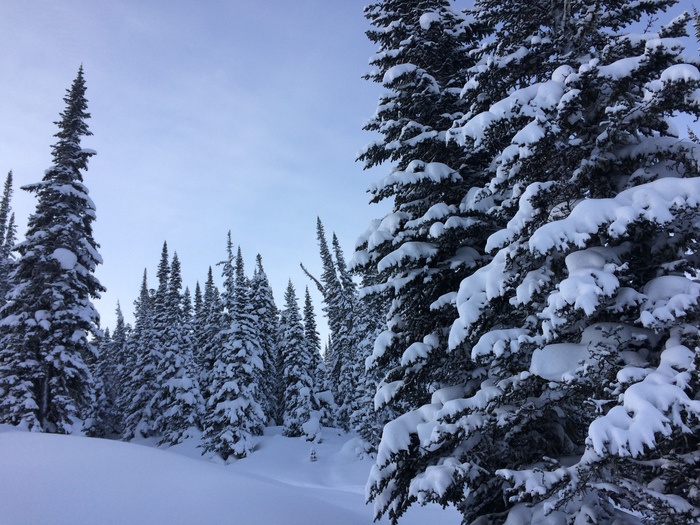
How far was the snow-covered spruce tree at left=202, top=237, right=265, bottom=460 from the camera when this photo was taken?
3512 cm

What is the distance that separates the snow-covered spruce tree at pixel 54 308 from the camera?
1992 centimetres

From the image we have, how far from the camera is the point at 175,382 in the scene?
41.8 m

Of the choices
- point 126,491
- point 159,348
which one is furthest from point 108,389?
point 126,491

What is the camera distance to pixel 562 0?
857cm

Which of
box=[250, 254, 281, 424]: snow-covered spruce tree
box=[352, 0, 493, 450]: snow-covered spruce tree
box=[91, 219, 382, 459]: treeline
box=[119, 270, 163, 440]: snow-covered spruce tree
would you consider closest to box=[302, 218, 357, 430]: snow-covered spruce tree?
box=[91, 219, 382, 459]: treeline

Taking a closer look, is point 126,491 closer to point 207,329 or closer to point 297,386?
point 297,386

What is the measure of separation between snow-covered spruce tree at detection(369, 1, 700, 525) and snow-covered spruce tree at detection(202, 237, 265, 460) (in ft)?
97.4

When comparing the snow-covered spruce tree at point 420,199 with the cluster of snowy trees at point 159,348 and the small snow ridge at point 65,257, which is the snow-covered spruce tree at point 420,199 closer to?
the cluster of snowy trees at point 159,348

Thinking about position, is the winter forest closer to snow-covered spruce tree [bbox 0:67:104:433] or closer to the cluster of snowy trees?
the cluster of snowy trees

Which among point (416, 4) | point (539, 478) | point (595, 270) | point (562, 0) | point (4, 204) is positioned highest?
point (4, 204)

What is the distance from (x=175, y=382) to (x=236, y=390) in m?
9.77

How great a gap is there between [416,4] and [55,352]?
2150 centimetres

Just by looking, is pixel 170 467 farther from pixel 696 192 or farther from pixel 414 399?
pixel 696 192

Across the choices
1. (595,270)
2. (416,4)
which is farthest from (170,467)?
(416,4)
